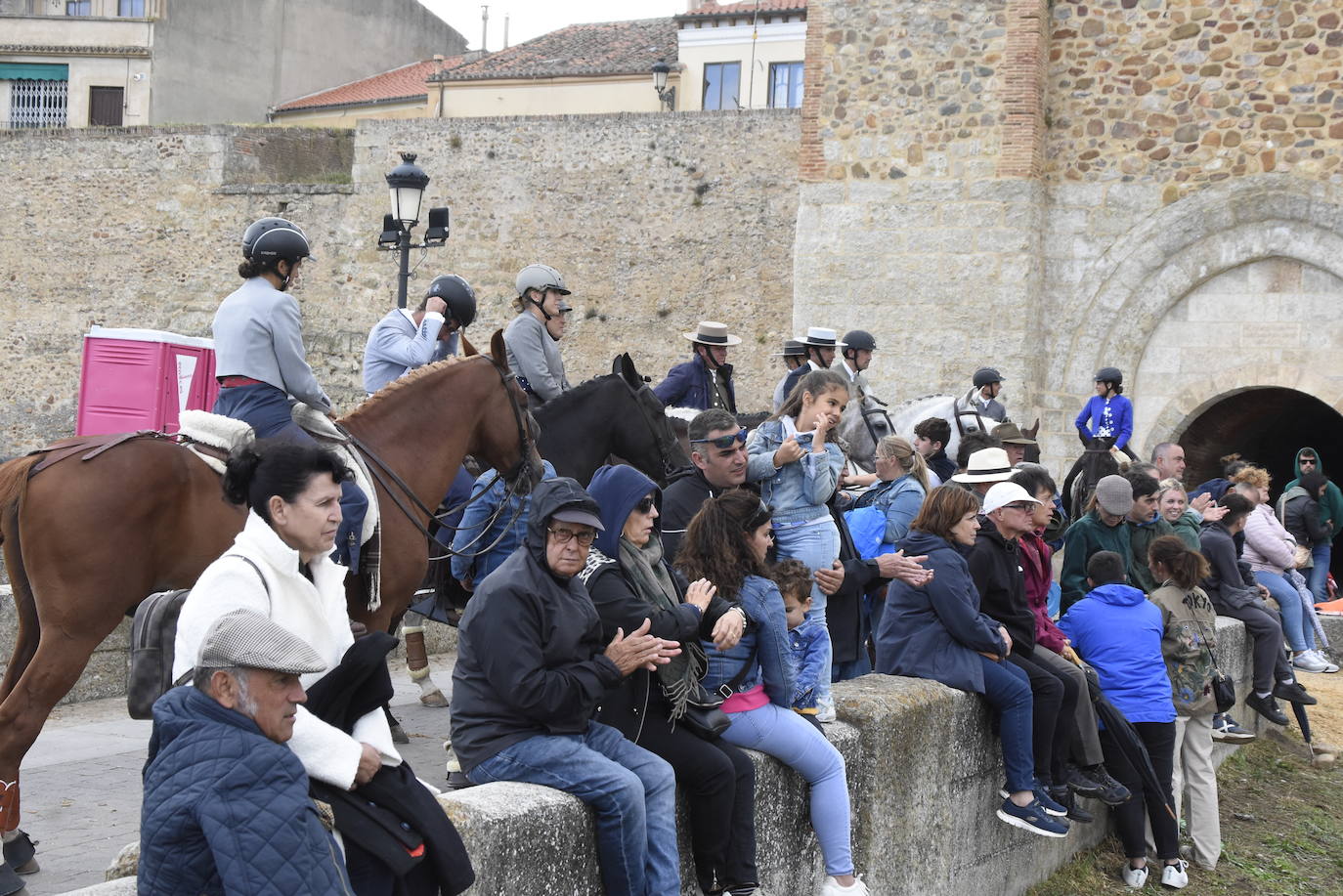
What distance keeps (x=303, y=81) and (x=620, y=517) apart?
3942 centimetres

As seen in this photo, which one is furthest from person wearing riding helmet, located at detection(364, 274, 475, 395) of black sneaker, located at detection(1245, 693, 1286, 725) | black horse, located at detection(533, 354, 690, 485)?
black sneaker, located at detection(1245, 693, 1286, 725)

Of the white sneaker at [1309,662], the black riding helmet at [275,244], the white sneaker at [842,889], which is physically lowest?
the white sneaker at [1309,662]

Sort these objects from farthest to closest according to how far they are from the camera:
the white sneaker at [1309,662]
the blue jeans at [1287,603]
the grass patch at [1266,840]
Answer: the white sneaker at [1309,662] → the blue jeans at [1287,603] → the grass patch at [1266,840]

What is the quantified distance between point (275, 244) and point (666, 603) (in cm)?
255

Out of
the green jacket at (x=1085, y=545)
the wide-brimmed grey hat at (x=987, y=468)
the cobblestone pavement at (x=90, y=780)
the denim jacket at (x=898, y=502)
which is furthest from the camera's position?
the green jacket at (x=1085, y=545)

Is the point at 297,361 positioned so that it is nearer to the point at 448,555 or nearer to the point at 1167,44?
the point at 448,555

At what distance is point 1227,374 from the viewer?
13.9m

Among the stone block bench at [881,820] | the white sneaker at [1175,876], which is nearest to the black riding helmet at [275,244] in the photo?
the stone block bench at [881,820]

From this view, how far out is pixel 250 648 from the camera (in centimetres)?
297

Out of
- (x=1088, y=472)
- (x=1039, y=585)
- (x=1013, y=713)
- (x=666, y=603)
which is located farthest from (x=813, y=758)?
(x=1088, y=472)

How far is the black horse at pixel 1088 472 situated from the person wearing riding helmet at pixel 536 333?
17.5ft

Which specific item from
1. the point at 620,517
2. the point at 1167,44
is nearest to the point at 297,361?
the point at 620,517

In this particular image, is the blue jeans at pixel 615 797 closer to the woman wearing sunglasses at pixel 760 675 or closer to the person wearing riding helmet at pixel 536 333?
the woman wearing sunglasses at pixel 760 675

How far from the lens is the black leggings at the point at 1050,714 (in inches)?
259
